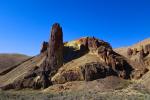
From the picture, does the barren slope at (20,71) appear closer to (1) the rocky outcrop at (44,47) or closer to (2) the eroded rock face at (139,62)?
(1) the rocky outcrop at (44,47)

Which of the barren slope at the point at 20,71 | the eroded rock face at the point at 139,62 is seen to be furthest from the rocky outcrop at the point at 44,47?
Result: the eroded rock face at the point at 139,62

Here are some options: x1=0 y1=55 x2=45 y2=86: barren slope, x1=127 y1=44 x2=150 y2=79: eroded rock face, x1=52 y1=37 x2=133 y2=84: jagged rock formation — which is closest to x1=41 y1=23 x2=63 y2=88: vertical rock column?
x1=52 y1=37 x2=133 y2=84: jagged rock formation

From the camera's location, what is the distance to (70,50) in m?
126

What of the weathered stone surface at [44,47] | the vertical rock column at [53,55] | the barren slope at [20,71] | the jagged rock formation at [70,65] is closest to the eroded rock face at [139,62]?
the jagged rock formation at [70,65]

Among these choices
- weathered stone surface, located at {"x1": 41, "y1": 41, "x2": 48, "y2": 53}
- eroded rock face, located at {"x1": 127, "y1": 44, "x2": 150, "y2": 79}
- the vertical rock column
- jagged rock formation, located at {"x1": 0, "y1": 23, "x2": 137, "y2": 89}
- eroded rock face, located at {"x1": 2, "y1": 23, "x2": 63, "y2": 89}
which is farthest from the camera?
weathered stone surface, located at {"x1": 41, "y1": 41, "x2": 48, "y2": 53}

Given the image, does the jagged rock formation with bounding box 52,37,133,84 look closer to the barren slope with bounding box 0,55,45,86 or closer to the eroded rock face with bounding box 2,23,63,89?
the eroded rock face with bounding box 2,23,63,89

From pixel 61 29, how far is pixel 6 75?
23624 mm

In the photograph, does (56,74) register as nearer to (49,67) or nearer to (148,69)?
(49,67)

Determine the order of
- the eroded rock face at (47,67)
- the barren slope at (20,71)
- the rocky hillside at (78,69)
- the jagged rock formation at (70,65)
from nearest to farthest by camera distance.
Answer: the rocky hillside at (78,69)
the jagged rock formation at (70,65)
the eroded rock face at (47,67)
the barren slope at (20,71)

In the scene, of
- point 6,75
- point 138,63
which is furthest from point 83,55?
point 6,75

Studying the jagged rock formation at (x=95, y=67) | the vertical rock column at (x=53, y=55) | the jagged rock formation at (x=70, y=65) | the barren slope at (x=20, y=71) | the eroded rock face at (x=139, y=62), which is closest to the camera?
the jagged rock formation at (x=95, y=67)

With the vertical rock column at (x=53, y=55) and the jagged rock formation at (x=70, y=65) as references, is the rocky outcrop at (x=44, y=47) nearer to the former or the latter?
the jagged rock formation at (x=70, y=65)

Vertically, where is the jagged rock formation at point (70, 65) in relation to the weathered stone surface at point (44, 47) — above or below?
below

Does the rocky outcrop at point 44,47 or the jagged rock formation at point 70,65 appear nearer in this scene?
the jagged rock formation at point 70,65
